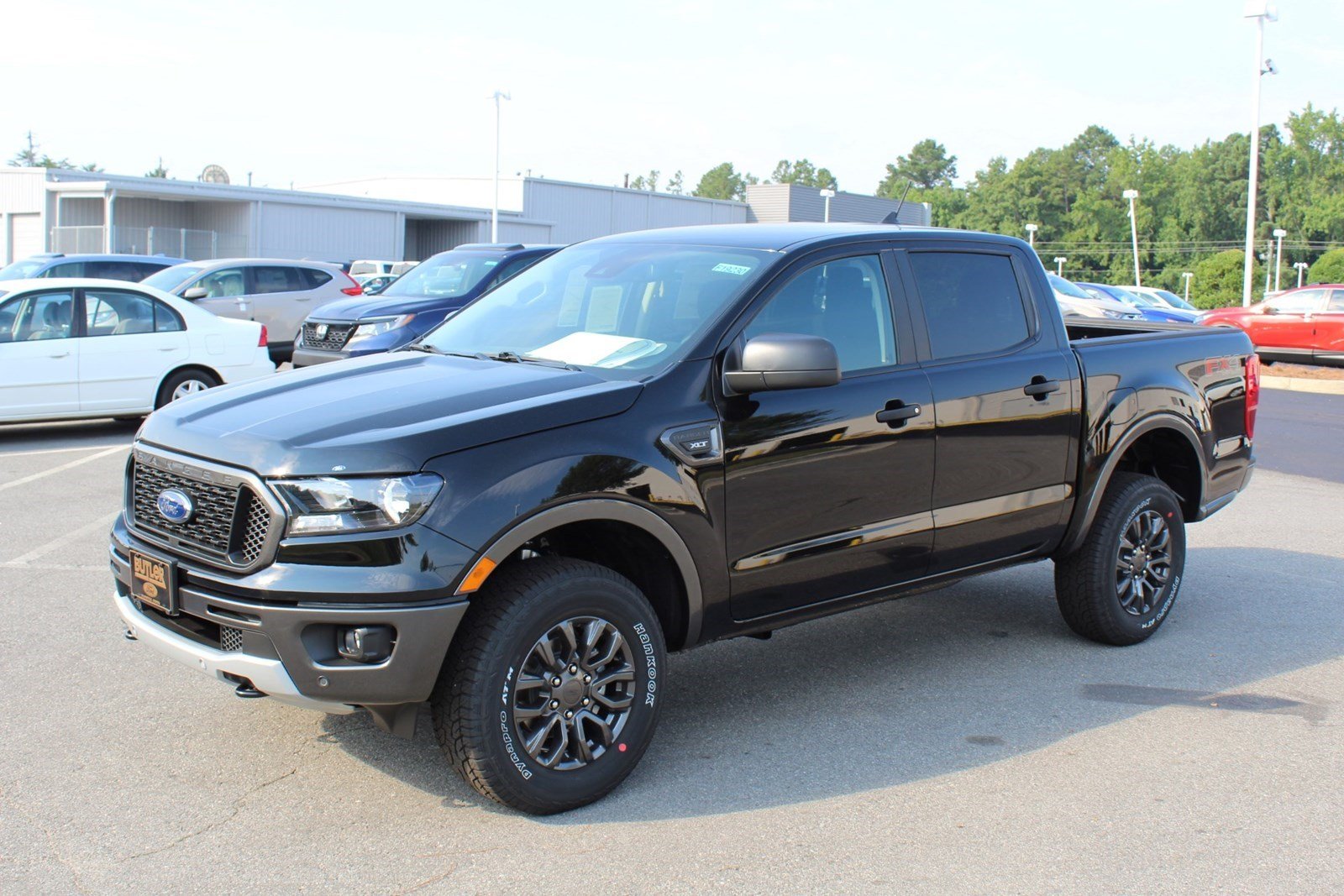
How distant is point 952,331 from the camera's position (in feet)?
17.7

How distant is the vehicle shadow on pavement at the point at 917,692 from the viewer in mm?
4445

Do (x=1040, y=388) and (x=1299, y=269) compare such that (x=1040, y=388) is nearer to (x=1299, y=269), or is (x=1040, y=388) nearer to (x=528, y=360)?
(x=528, y=360)

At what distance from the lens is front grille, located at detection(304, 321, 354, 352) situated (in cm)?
1395

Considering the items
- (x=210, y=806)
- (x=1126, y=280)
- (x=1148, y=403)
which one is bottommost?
(x=210, y=806)

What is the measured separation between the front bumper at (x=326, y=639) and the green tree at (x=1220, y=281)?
344ft

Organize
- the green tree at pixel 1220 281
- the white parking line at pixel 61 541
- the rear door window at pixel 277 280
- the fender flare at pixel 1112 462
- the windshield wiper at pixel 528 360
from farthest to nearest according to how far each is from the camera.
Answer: the green tree at pixel 1220 281 < the rear door window at pixel 277 280 < the white parking line at pixel 61 541 < the fender flare at pixel 1112 462 < the windshield wiper at pixel 528 360

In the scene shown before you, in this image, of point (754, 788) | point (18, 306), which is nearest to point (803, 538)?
point (754, 788)

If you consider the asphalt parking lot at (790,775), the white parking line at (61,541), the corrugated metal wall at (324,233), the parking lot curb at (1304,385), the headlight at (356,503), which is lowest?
the asphalt parking lot at (790,775)

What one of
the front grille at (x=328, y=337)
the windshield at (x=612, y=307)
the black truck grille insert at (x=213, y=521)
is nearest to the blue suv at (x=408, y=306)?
the front grille at (x=328, y=337)

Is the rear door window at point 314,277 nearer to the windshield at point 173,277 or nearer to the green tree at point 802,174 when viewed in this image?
the windshield at point 173,277

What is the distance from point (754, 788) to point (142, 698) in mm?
2505

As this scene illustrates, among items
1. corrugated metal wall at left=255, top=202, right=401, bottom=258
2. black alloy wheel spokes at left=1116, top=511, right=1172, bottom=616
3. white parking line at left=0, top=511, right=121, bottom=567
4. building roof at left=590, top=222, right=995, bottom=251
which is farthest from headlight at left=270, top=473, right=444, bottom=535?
corrugated metal wall at left=255, top=202, right=401, bottom=258

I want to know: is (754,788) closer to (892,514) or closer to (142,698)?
(892,514)

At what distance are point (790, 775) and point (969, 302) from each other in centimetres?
228
